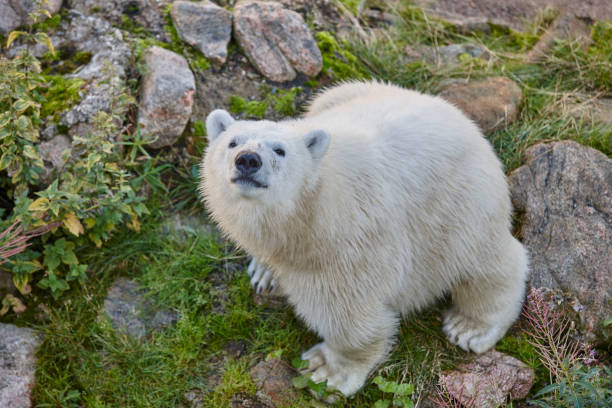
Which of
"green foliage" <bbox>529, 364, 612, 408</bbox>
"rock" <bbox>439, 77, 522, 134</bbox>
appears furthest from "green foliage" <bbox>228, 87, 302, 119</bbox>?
"green foliage" <bbox>529, 364, 612, 408</bbox>

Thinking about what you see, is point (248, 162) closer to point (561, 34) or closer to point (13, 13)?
point (13, 13)

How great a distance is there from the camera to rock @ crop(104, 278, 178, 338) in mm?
4012

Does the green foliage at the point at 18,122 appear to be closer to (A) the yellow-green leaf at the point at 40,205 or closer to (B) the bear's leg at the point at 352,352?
(A) the yellow-green leaf at the point at 40,205

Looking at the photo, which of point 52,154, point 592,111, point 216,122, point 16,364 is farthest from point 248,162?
point 592,111

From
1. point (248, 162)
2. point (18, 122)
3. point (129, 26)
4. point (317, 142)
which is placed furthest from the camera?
point (129, 26)

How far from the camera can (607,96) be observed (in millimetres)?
5574

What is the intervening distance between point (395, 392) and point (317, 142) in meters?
1.83

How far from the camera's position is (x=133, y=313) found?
13.3 feet

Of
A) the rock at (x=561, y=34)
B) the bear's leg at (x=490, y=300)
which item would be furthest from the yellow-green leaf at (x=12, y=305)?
the rock at (x=561, y=34)

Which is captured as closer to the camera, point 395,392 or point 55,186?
point 395,392

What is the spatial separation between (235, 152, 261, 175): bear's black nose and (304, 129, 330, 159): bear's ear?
13.6 inches

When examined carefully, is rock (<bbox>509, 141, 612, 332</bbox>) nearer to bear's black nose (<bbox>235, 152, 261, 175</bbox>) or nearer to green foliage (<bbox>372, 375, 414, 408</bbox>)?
green foliage (<bbox>372, 375, 414, 408</bbox>)

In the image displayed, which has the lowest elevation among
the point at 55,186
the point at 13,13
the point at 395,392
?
the point at 395,392

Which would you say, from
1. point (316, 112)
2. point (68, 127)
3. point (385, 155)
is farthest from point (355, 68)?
point (68, 127)
